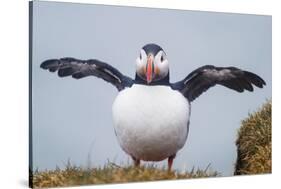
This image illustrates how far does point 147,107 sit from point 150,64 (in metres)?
0.25

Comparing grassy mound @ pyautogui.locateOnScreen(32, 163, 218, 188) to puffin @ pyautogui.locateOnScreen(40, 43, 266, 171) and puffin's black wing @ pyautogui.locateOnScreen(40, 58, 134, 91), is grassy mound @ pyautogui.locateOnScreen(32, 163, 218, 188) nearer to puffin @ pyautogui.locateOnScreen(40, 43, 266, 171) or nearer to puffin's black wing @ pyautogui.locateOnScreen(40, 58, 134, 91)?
puffin @ pyautogui.locateOnScreen(40, 43, 266, 171)

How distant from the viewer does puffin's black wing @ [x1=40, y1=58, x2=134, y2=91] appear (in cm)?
305

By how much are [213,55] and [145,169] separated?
2.65 feet

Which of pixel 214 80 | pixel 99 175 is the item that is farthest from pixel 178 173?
pixel 214 80

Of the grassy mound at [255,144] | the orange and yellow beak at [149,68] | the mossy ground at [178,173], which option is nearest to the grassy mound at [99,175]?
the mossy ground at [178,173]

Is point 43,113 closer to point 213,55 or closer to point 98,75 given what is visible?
point 98,75

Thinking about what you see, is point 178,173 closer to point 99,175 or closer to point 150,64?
point 99,175

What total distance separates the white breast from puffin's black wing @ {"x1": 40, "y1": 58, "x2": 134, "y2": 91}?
0.06 metres

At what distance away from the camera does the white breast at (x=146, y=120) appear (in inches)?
125

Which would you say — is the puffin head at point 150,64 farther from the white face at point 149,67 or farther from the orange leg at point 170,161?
the orange leg at point 170,161

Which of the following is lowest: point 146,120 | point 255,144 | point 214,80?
point 255,144

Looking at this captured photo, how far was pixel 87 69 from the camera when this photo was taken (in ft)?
10.3
